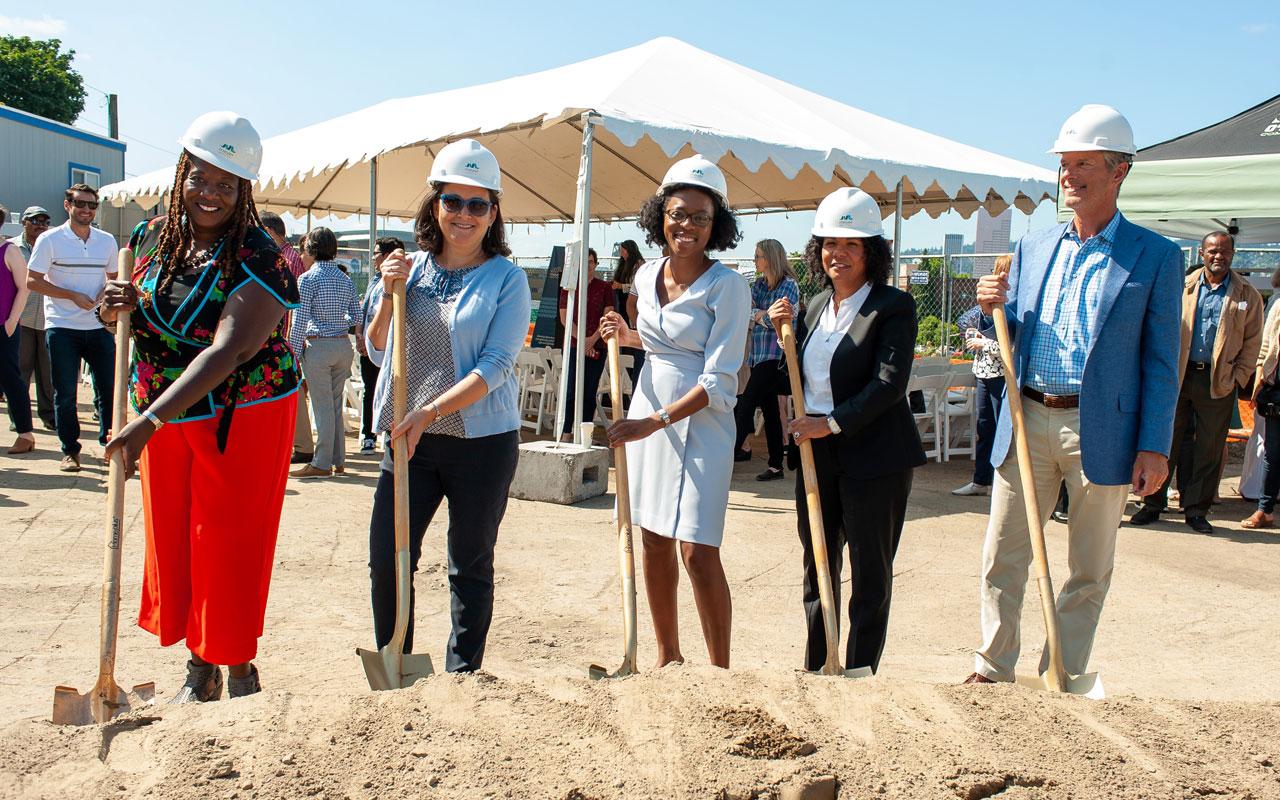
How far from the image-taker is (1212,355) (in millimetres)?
7188

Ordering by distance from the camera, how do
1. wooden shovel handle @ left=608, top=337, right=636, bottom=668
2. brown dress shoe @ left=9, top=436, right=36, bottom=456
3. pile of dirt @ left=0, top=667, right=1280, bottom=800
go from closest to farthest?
pile of dirt @ left=0, top=667, right=1280, bottom=800 < wooden shovel handle @ left=608, top=337, right=636, bottom=668 < brown dress shoe @ left=9, top=436, right=36, bottom=456

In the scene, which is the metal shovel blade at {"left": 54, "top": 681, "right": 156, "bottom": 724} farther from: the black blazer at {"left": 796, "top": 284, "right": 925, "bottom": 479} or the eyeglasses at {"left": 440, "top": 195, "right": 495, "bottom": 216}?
the black blazer at {"left": 796, "top": 284, "right": 925, "bottom": 479}

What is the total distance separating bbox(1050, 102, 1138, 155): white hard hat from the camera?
3.35 metres

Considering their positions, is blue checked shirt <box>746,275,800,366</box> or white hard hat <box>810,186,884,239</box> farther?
blue checked shirt <box>746,275,800,366</box>

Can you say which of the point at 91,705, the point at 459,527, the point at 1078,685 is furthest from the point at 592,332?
the point at 91,705

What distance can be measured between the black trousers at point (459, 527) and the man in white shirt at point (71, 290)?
5.23 metres

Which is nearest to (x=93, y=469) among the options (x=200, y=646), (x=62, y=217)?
(x=200, y=646)

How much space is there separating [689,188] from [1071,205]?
1272 millimetres

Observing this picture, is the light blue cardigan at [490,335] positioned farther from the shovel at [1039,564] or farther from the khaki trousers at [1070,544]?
the khaki trousers at [1070,544]

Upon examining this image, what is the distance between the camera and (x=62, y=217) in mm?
27891

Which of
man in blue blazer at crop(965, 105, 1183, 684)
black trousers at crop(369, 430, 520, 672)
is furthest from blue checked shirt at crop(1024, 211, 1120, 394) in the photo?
black trousers at crop(369, 430, 520, 672)

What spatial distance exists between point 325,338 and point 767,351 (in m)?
3.50

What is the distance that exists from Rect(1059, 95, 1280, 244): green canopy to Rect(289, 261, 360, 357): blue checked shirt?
5.53 m

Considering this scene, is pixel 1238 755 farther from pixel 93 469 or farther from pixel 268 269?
pixel 93 469
